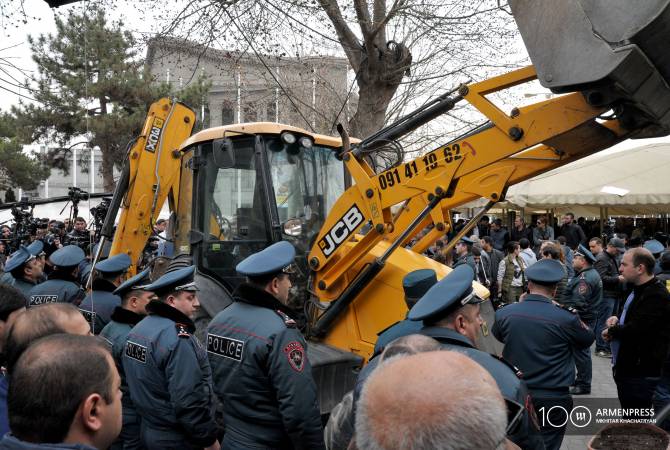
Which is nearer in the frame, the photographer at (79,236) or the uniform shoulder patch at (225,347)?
the uniform shoulder patch at (225,347)

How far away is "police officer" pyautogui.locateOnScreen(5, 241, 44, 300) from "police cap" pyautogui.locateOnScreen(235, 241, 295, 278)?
4037 millimetres

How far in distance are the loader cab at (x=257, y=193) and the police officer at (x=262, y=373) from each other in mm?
2361

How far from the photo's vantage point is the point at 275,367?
3.60 meters

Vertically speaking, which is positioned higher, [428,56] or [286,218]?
[428,56]

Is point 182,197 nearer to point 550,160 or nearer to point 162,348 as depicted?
point 162,348

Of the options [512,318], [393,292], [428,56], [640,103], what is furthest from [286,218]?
[428,56]

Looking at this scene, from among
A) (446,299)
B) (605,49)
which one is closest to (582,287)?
(605,49)

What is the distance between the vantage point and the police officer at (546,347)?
15.7 ft

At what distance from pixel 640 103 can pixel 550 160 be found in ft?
3.59

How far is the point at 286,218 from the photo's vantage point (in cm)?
636

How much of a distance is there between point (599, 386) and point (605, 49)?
661 centimetres

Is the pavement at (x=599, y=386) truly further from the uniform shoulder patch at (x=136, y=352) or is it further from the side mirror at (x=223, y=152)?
the uniform shoulder patch at (x=136, y=352)

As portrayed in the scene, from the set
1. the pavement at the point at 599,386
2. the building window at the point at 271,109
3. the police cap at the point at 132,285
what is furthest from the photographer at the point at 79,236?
the building window at the point at 271,109

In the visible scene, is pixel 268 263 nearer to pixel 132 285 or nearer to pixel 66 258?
pixel 132 285
